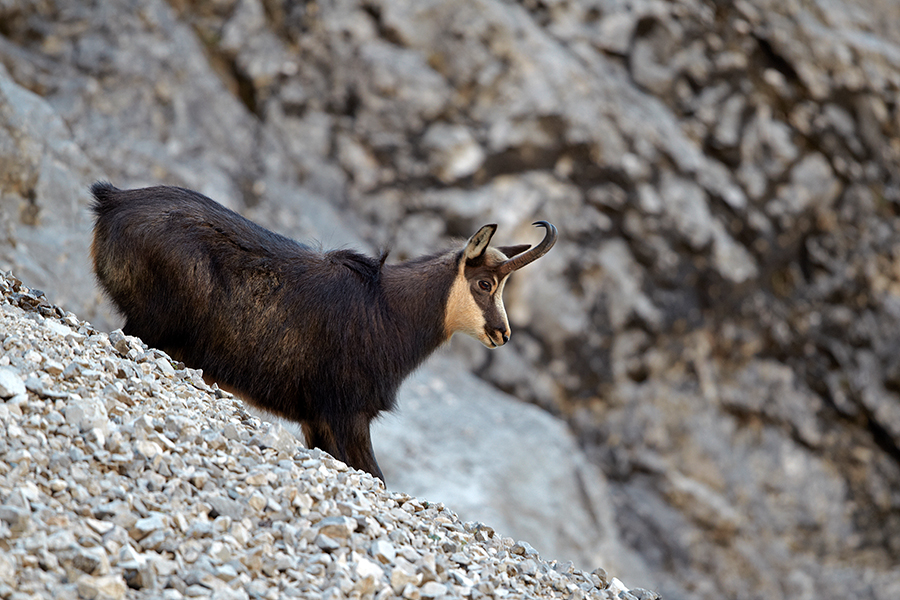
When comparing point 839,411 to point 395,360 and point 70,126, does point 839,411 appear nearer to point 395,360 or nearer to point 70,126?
point 395,360

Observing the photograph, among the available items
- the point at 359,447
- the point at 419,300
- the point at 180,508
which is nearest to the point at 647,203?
the point at 419,300

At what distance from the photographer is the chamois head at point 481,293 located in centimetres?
633

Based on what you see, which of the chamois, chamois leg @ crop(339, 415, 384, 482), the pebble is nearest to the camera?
the pebble

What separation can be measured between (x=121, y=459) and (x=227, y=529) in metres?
0.55

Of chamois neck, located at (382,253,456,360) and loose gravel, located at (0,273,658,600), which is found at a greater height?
loose gravel, located at (0,273,658,600)

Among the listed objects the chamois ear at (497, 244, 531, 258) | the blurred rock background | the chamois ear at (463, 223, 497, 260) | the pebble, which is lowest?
the blurred rock background

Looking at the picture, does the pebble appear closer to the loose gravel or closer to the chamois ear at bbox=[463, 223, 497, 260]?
the loose gravel

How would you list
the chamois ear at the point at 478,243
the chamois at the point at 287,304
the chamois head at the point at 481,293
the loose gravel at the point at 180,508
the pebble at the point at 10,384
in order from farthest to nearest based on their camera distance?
the chamois head at the point at 481,293, the chamois ear at the point at 478,243, the chamois at the point at 287,304, the pebble at the point at 10,384, the loose gravel at the point at 180,508

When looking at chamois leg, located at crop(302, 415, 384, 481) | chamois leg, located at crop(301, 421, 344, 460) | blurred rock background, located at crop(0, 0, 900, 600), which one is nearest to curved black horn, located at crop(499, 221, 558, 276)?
chamois leg, located at crop(302, 415, 384, 481)

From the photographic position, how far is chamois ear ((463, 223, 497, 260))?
242 inches

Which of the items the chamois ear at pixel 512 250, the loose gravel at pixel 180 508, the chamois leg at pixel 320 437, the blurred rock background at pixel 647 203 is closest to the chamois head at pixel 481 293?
the chamois ear at pixel 512 250

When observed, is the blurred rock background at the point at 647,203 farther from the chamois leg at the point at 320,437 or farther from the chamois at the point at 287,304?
the chamois leg at the point at 320,437

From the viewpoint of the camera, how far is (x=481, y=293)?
21.0 ft

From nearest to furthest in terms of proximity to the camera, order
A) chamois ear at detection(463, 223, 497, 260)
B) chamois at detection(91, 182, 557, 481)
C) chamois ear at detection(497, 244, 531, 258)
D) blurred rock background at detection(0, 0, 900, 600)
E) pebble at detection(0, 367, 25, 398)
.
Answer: pebble at detection(0, 367, 25, 398) → chamois at detection(91, 182, 557, 481) → chamois ear at detection(463, 223, 497, 260) → chamois ear at detection(497, 244, 531, 258) → blurred rock background at detection(0, 0, 900, 600)
